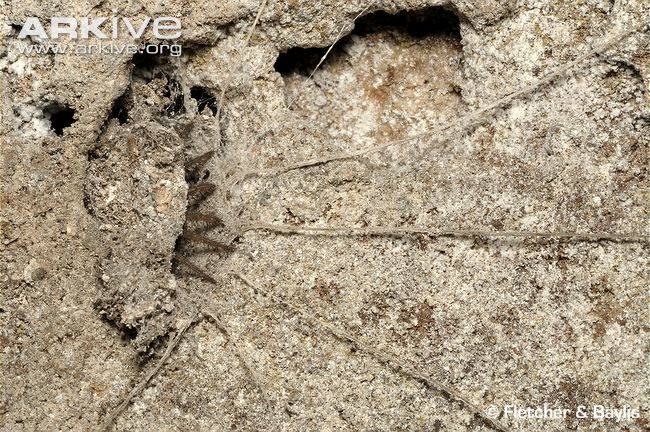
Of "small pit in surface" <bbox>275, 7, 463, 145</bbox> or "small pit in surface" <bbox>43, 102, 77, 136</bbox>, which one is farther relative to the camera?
"small pit in surface" <bbox>275, 7, 463, 145</bbox>

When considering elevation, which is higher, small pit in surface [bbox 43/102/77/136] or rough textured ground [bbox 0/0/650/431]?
small pit in surface [bbox 43/102/77/136]

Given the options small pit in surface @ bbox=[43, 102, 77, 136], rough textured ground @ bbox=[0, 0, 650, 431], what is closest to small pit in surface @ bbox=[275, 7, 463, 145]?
rough textured ground @ bbox=[0, 0, 650, 431]

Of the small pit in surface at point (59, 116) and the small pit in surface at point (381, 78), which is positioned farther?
the small pit in surface at point (381, 78)

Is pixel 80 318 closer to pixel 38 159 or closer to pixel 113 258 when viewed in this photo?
pixel 113 258

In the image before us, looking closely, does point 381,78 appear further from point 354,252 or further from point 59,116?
point 59,116

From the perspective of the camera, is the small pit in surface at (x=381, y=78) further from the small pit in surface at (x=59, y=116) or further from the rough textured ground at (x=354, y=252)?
the small pit in surface at (x=59, y=116)

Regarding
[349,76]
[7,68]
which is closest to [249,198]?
[349,76]

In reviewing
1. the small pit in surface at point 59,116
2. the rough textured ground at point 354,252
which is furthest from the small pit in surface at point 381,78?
the small pit in surface at point 59,116

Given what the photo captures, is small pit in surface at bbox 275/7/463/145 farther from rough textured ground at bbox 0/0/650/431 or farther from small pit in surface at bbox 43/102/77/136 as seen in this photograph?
small pit in surface at bbox 43/102/77/136

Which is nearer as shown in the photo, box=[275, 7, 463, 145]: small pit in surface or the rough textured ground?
the rough textured ground
